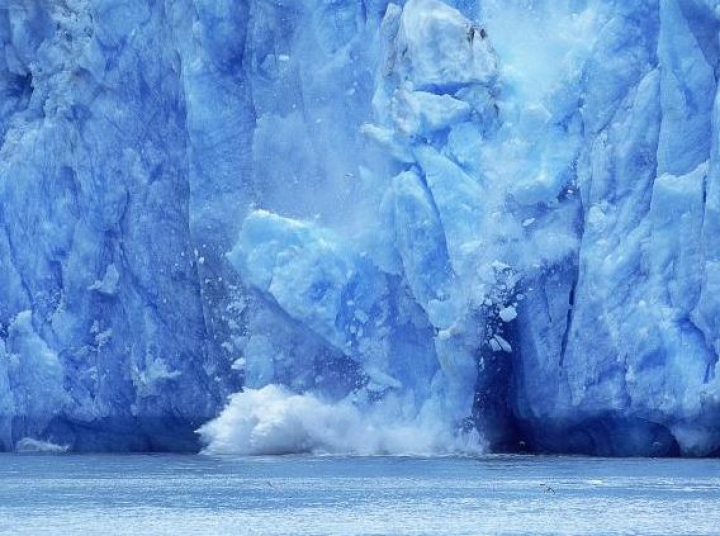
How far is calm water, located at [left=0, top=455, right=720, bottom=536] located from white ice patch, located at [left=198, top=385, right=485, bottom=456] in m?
0.22

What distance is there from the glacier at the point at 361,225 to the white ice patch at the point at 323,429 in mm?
34

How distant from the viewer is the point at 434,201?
67.3 ft

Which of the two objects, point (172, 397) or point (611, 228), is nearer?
point (611, 228)

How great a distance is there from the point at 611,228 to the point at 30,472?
6.68 m

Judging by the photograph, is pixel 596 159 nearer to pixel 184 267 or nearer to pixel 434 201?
pixel 434 201

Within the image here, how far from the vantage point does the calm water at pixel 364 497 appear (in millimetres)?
14445

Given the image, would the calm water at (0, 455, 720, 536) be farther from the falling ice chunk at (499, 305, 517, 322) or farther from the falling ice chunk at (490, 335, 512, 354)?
the falling ice chunk at (499, 305, 517, 322)

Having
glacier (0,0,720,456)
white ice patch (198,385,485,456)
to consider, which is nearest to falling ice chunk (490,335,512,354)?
glacier (0,0,720,456)

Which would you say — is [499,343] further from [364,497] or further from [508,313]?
[364,497]

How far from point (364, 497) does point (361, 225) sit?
5153mm

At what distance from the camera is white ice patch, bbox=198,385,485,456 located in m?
21.1

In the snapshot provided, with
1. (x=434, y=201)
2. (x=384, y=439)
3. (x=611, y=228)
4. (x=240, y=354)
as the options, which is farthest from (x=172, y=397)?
(x=611, y=228)

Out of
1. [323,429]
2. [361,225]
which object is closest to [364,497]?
[323,429]

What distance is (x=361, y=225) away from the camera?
2150 cm
